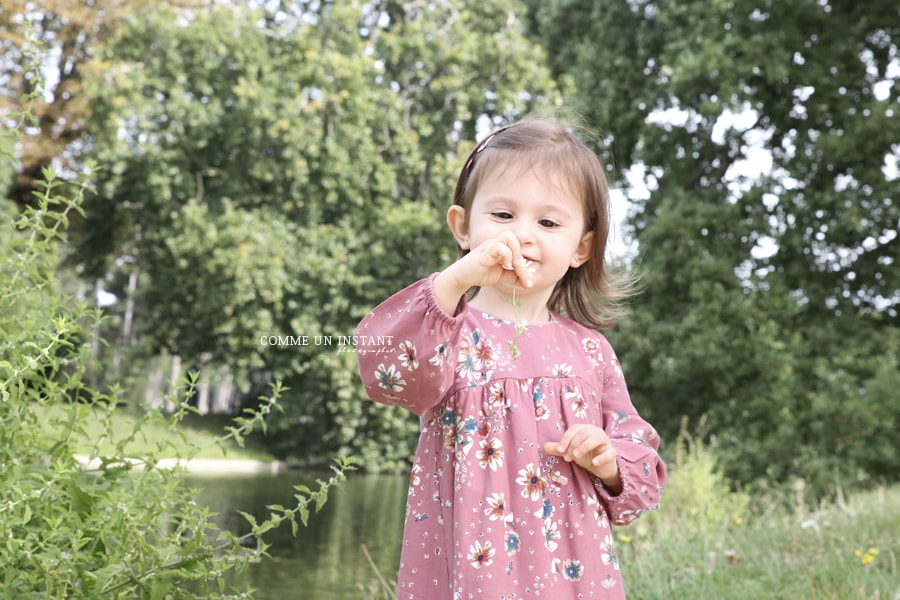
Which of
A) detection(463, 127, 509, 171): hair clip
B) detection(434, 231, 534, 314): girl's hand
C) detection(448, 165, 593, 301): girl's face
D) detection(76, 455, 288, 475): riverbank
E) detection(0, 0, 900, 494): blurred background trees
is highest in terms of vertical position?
detection(0, 0, 900, 494): blurred background trees

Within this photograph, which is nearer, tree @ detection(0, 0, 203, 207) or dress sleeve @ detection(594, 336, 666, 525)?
dress sleeve @ detection(594, 336, 666, 525)

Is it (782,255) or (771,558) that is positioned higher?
(782,255)

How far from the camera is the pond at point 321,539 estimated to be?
516cm

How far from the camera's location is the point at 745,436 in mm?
10367

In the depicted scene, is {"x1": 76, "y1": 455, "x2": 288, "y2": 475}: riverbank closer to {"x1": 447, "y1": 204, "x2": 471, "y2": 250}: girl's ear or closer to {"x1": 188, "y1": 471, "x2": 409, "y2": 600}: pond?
{"x1": 188, "y1": 471, "x2": 409, "y2": 600}: pond

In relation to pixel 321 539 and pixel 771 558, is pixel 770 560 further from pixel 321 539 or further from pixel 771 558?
pixel 321 539

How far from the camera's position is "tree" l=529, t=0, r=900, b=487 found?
32.0 ft

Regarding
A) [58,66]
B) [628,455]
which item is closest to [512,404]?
[628,455]

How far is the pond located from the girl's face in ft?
5.41

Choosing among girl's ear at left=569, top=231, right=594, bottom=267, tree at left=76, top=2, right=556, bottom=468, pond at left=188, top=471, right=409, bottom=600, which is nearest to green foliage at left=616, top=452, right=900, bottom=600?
pond at left=188, top=471, right=409, bottom=600

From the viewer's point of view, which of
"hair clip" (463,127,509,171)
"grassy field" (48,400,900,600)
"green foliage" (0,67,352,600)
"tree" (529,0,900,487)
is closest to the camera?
"green foliage" (0,67,352,600)

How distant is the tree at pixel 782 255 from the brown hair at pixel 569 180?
821cm

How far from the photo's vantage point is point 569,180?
1.75 m

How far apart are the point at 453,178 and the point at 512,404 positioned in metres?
12.7
